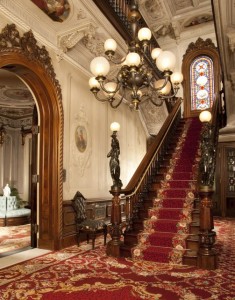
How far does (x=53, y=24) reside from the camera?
561 centimetres

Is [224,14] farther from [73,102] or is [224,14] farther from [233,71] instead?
[73,102]

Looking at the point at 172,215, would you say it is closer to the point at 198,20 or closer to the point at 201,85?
the point at 201,85

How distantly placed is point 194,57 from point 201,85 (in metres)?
1.16

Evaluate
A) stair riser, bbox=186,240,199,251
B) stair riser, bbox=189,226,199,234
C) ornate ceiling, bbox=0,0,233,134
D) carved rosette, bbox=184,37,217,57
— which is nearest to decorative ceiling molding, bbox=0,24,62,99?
ornate ceiling, bbox=0,0,233,134

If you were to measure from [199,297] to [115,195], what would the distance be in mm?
2389

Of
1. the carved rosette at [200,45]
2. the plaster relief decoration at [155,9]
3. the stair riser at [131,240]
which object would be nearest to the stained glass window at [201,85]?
the carved rosette at [200,45]

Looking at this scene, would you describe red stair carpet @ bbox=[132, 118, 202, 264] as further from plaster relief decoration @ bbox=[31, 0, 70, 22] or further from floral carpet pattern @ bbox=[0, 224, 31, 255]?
plaster relief decoration @ bbox=[31, 0, 70, 22]

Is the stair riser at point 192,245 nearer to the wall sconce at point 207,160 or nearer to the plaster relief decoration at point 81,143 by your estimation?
the wall sconce at point 207,160

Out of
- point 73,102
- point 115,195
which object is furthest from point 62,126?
point 115,195

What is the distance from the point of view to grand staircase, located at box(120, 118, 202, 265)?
4.66m

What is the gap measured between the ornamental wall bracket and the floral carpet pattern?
13.5ft

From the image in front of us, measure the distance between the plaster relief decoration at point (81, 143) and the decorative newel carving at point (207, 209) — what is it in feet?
9.14

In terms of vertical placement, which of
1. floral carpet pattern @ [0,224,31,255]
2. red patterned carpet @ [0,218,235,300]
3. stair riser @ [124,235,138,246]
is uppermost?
stair riser @ [124,235,138,246]

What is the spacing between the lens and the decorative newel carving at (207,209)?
167 inches
